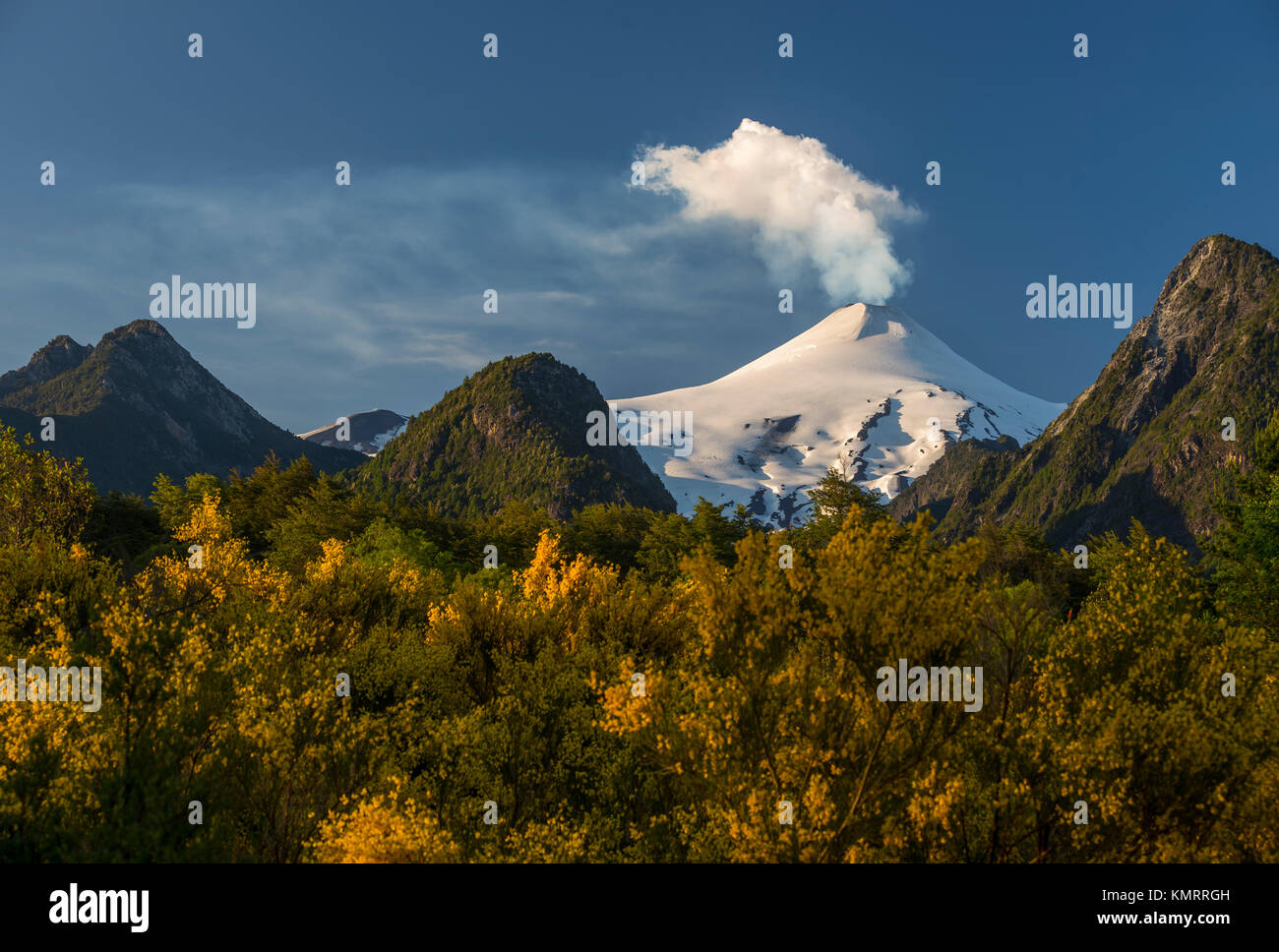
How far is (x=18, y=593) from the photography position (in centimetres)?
3722

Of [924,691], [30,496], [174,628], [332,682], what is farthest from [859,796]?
[30,496]

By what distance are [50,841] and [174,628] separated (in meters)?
9.43

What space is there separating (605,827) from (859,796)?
1173 centimetres

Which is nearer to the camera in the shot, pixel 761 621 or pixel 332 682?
pixel 761 621

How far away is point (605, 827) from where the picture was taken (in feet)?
93.9

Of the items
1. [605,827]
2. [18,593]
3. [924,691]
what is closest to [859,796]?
[924,691]

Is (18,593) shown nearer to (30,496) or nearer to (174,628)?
(174,628)

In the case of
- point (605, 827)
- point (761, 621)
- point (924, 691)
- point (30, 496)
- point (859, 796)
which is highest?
point (30, 496)
